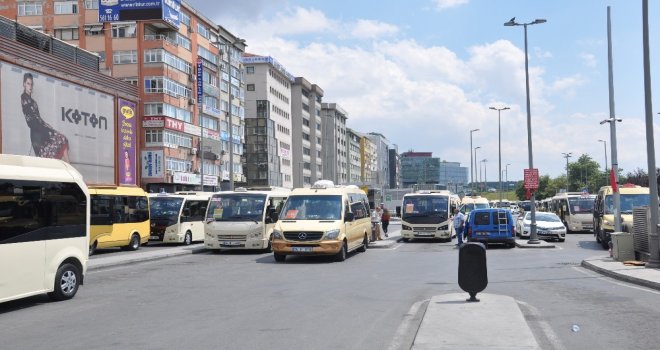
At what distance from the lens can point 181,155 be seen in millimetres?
62906

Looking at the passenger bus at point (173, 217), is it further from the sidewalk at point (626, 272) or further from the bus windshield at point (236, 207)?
the sidewalk at point (626, 272)

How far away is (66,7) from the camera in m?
60.2

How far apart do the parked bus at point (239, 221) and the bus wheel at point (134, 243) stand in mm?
4175

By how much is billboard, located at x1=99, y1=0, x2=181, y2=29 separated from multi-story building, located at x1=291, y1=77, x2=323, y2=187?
61.3 meters

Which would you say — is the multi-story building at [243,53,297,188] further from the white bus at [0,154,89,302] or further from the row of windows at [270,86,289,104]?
the white bus at [0,154,89,302]

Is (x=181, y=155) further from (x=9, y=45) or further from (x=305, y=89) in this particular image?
(x=305, y=89)

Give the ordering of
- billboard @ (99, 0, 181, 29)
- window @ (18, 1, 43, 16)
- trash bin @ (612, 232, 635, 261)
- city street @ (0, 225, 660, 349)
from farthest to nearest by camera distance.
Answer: window @ (18, 1, 43, 16) → billboard @ (99, 0, 181, 29) → trash bin @ (612, 232, 635, 261) → city street @ (0, 225, 660, 349)

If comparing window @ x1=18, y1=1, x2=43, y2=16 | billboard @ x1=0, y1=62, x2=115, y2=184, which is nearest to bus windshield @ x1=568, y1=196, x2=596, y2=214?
billboard @ x1=0, y1=62, x2=115, y2=184

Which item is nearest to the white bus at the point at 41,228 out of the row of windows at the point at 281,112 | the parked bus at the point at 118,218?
the parked bus at the point at 118,218

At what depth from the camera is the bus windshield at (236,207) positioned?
24.5 meters

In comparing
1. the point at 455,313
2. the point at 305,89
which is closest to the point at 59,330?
the point at 455,313

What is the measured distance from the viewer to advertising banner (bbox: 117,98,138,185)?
44344 millimetres

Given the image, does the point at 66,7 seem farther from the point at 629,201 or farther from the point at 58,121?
the point at 629,201

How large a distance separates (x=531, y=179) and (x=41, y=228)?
72.0 ft
